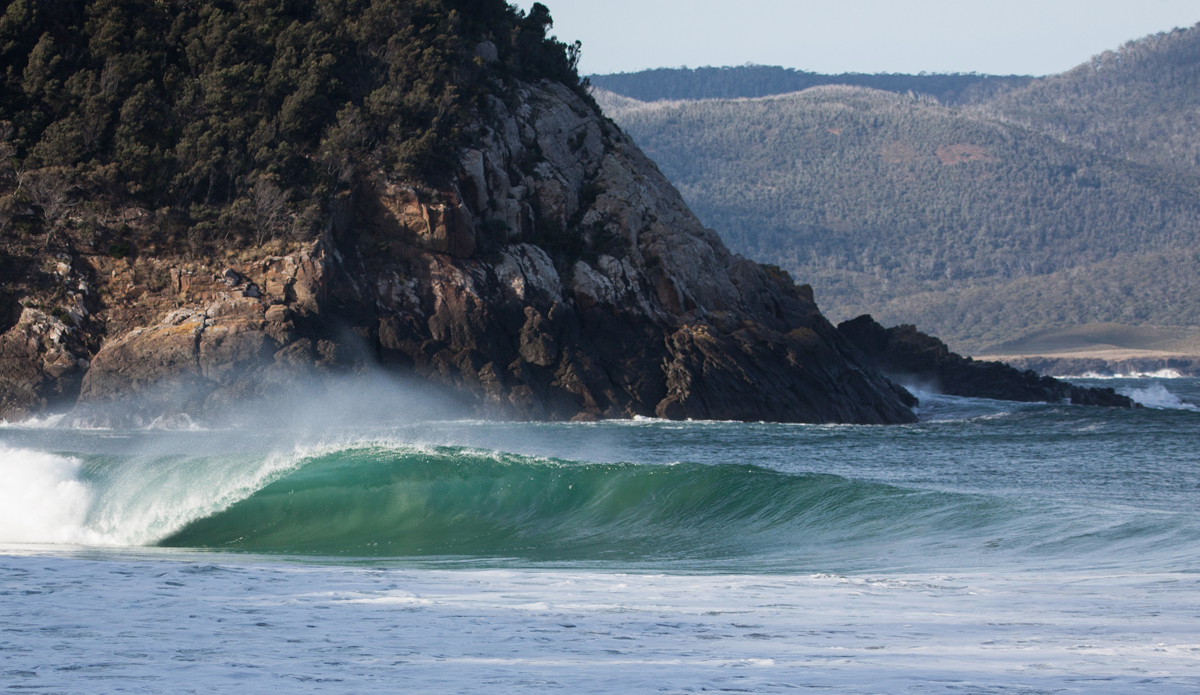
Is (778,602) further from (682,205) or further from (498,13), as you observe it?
(498,13)

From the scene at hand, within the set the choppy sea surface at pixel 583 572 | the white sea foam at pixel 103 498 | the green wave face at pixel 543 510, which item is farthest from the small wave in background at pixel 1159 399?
the white sea foam at pixel 103 498

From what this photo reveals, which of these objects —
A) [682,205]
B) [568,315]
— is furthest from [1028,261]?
[568,315]

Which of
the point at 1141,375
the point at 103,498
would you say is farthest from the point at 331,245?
the point at 1141,375

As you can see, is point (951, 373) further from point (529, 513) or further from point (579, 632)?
point (579, 632)

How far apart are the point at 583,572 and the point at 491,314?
945 inches

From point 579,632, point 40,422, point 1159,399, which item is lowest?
point 1159,399

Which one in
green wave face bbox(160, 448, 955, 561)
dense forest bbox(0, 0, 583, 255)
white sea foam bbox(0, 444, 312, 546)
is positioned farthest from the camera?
dense forest bbox(0, 0, 583, 255)

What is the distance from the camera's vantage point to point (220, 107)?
115 feet

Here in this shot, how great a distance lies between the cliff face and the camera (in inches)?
1135

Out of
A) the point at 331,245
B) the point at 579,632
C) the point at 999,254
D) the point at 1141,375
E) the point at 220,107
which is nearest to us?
the point at 579,632

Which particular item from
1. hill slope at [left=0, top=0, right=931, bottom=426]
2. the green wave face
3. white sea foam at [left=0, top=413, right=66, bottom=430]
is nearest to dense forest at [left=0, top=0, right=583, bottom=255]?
hill slope at [left=0, top=0, right=931, bottom=426]

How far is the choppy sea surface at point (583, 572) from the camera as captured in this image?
5.49m

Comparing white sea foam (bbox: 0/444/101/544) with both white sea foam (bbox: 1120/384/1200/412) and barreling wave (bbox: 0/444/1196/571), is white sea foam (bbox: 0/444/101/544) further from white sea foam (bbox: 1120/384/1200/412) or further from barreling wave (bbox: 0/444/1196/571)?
white sea foam (bbox: 1120/384/1200/412)

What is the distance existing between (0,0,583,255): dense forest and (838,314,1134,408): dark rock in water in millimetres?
23347
